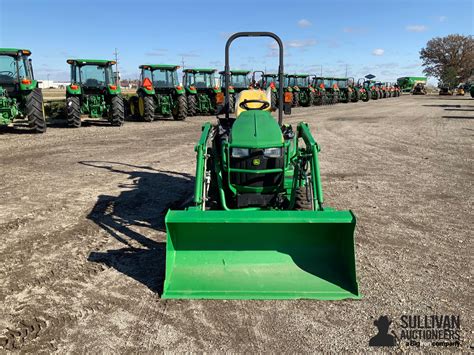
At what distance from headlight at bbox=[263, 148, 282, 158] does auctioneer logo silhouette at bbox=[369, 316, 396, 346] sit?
5.57 feet

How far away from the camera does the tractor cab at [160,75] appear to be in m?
16.2

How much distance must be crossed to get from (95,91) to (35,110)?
2713mm

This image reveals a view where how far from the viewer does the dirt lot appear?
270 centimetres

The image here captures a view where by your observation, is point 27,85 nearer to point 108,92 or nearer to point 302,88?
point 108,92

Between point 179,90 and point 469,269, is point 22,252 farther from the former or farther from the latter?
point 179,90

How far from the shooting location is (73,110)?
13.6 metres

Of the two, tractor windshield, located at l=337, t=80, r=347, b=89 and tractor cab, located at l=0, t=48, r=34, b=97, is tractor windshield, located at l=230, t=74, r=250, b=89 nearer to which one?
tractor cab, located at l=0, t=48, r=34, b=97

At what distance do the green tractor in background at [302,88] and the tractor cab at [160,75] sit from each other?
36.1 feet

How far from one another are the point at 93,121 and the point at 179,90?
3665 millimetres

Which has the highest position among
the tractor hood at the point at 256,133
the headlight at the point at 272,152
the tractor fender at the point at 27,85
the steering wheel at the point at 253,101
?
the tractor fender at the point at 27,85

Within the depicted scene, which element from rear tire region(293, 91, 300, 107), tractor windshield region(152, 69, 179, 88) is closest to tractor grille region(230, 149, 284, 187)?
tractor windshield region(152, 69, 179, 88)

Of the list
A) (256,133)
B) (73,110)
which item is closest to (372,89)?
(73,110)

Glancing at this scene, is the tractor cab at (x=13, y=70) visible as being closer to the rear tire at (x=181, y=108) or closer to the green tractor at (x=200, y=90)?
the rear tire at (x=181, y=108)

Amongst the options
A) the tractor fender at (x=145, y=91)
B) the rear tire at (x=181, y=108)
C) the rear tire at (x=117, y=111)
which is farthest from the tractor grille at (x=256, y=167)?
the rear tire at (x=181, y=108)
